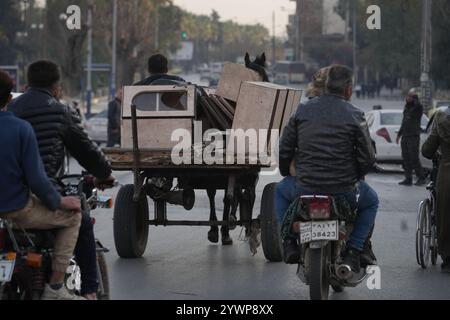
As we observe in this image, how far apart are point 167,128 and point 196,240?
218 cm

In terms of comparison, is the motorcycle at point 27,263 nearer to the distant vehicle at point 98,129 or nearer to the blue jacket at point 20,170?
the blue jacket at point 20,170

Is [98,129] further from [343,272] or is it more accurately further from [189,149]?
[343,272]

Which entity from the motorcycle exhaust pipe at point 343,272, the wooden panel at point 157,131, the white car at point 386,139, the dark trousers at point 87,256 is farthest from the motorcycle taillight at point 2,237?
the white car at point 386,139

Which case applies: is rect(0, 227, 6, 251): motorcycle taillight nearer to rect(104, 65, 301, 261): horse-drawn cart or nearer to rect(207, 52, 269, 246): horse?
rect(104, 65, 301, 261): horse-drawn cart

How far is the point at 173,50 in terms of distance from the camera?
12300 centimetres

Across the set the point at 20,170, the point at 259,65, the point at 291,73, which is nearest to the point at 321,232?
the point at 20,170

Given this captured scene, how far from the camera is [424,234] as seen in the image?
38.3 ft

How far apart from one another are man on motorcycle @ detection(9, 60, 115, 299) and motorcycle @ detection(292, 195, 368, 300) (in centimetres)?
156

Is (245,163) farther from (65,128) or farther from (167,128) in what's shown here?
(65,128)

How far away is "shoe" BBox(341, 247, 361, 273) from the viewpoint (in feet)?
30.2

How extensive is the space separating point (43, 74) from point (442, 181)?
15.5ft

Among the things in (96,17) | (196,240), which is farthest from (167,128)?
(96,17)

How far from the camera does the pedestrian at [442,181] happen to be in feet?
37.3

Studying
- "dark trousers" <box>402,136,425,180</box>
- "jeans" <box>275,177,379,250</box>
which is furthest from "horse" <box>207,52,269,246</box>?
"dark trousers" <box>402,136,425,180</box>
